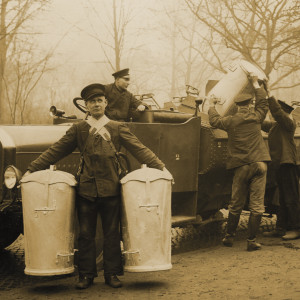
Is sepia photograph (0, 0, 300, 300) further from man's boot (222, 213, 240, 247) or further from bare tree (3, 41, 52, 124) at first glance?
bare tree (3, 41, 52, 124)

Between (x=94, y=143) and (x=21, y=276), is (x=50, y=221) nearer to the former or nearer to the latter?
(x=94, y=143)

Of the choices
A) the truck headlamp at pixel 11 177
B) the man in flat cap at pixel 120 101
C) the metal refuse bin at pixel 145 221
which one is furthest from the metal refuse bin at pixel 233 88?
the truck headlamp at pixel 11 177

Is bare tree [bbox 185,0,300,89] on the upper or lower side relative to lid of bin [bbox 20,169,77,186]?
upper

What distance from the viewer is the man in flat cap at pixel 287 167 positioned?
309 inches

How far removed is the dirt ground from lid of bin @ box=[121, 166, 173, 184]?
1009 mm

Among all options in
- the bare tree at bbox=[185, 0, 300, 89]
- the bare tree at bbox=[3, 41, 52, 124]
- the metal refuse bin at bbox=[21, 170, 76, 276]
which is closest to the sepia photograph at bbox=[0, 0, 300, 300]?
the metal refuse bin at bbox=[21, 170, 76, 276]

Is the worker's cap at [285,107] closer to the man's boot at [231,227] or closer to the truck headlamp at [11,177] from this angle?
the man's boot at [231,227]

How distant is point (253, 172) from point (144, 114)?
1549 mm

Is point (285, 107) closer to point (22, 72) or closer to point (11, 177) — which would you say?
point (11, 177)

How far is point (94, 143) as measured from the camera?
5230 millimetres

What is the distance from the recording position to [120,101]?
7449 mm

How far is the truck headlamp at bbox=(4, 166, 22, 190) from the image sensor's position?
5.38 m

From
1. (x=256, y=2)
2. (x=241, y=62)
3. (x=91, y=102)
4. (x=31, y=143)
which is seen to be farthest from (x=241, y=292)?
(x=256, y=2)

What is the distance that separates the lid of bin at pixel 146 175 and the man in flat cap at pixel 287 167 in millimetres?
3146
